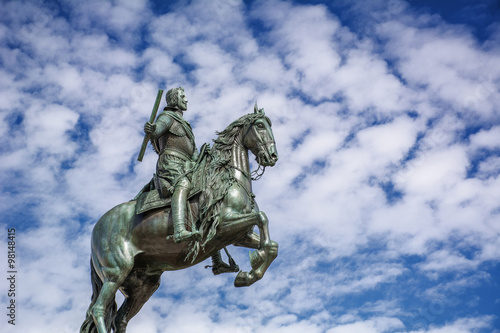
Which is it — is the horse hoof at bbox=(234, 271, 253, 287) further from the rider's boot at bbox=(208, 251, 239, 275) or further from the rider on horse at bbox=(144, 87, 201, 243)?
the rider's boot at bbox=(208, 251, 239, 275)

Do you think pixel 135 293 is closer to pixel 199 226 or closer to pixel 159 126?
pixel 199 226

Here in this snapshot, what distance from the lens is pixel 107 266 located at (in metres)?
15.4

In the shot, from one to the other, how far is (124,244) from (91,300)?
61.8 inches

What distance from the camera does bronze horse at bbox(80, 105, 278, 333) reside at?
1472 cm

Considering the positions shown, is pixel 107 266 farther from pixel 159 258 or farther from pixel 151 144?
pixel 151 144

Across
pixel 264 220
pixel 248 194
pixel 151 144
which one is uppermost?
pixel 151 144

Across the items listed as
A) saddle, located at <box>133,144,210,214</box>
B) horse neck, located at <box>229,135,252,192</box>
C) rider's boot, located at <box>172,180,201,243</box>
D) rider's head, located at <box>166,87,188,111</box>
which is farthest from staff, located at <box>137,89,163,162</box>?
horse neck, located at <box>229,135,252,192</box>

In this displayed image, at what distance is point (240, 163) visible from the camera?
1548 cm

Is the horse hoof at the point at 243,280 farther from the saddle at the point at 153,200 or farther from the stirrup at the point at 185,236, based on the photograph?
the saddle at the point at 153,200

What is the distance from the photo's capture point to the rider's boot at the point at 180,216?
14.3 metres

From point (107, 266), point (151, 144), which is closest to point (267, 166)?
point (151, 144)

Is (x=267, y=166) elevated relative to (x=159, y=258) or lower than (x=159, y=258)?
elevated

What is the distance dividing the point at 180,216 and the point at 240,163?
73.6 inches

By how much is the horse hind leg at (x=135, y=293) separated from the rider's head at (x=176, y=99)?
4.02m
